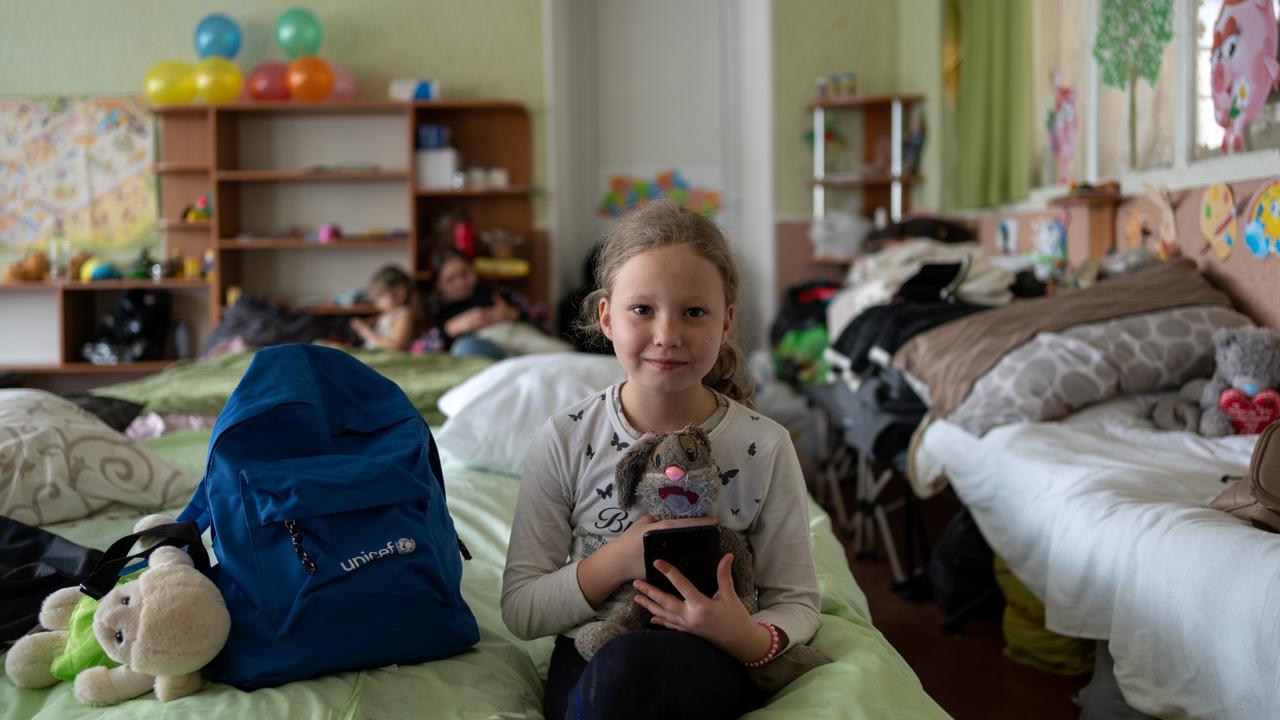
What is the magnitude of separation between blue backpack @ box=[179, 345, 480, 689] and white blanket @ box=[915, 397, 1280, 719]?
99 centimetres

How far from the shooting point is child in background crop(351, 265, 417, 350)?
4602 mm

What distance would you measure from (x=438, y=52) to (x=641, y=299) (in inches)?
185

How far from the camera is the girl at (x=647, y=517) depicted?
44.0 inches

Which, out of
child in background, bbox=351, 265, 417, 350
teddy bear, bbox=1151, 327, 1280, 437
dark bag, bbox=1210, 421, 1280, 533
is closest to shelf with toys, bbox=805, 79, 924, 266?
child in background, bbox=351, 265, 417, 350

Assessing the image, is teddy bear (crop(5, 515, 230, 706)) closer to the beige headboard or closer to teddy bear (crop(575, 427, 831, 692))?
teddy bear (crop(575, 427, 831, 692))

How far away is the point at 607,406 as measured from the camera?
4.27 ft

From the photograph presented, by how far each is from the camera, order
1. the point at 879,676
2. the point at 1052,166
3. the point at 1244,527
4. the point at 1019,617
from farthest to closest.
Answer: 1. the point at 1052,166
2. the point at 1019,617
3. the point at 1244,527
4. the point at 879,676

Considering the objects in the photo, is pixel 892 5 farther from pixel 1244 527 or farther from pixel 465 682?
pixel 465 682

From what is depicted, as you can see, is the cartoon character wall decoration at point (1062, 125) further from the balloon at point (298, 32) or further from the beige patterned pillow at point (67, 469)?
the balloon at point (298, 32)

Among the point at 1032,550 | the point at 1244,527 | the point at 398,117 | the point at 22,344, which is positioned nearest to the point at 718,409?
the point at 1244,527

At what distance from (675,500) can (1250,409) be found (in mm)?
Result: 1548

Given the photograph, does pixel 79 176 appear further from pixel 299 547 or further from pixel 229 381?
pixel 299 547

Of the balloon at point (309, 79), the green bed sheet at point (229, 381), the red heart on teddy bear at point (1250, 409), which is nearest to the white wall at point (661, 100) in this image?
the balloon at point (309, 79)

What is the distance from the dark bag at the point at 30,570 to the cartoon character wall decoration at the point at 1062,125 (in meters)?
3.25
